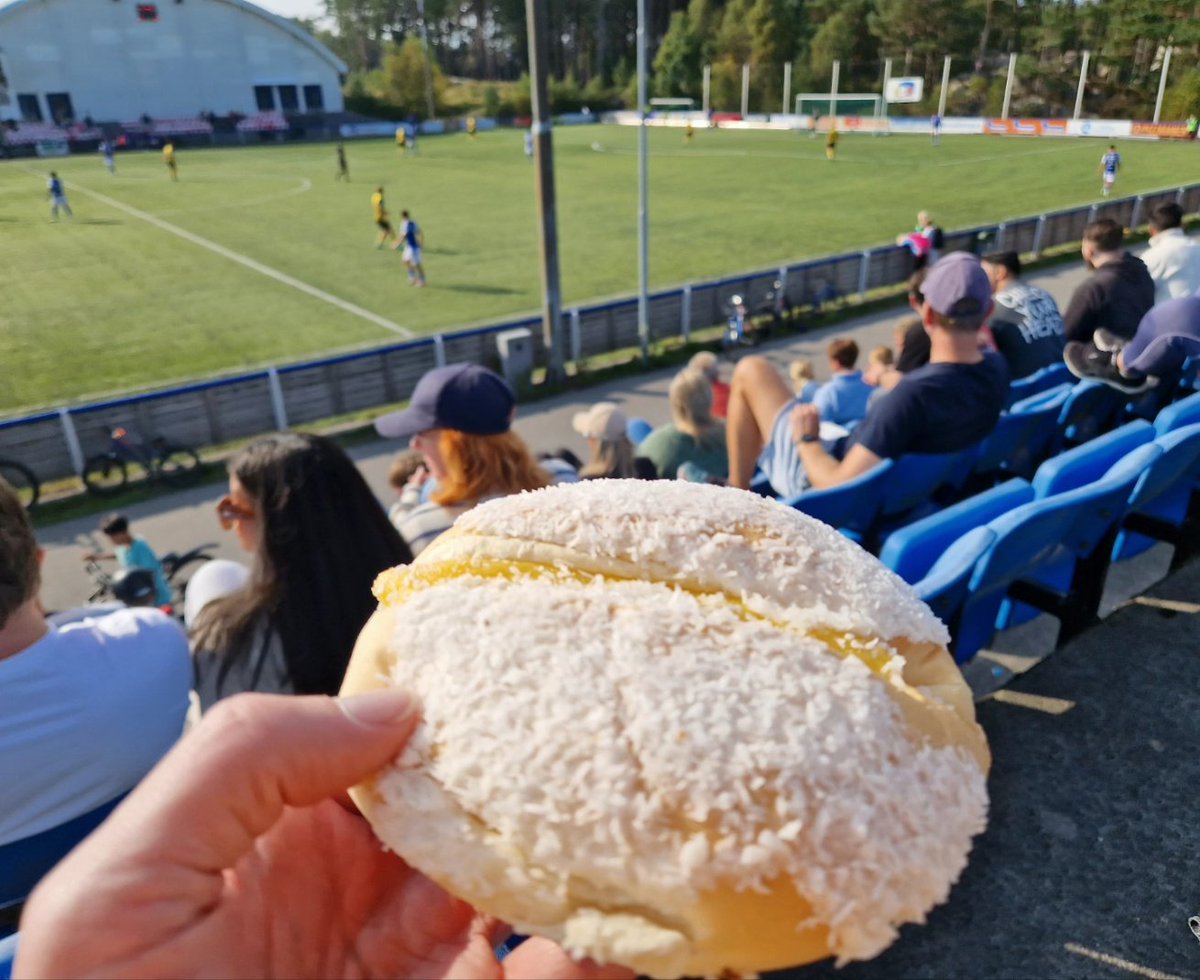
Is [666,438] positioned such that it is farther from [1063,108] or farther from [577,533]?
[1063,108]

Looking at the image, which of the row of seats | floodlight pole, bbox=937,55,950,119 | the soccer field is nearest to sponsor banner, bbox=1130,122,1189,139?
the soccer field

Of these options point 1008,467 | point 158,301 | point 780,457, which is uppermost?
point 780,457

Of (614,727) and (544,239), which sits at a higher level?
(614,727)

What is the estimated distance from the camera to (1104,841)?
2.66 metres

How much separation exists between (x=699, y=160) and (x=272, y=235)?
26.0 m

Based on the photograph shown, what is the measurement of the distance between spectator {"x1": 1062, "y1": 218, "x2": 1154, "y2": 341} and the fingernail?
659 centimetres

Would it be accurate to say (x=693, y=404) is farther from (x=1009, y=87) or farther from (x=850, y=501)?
(x=1009, y=87)

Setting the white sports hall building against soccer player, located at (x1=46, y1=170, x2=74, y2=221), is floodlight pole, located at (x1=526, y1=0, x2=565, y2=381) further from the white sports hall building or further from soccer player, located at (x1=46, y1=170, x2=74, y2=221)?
the white sports hall building

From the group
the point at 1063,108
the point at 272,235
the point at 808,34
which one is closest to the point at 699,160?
the point at 272,235

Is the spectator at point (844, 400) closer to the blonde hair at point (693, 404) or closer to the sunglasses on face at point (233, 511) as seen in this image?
the blonde hair at point (693, 404)

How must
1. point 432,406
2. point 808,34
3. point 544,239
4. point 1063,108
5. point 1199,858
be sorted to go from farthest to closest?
point 808,34 → point 1063,108 → point 544,239 → point 432,406 → point 1199,858

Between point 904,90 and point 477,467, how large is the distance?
73.3 metres

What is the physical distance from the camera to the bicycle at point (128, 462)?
33.4 ft

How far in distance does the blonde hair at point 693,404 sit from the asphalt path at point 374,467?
4.92m
